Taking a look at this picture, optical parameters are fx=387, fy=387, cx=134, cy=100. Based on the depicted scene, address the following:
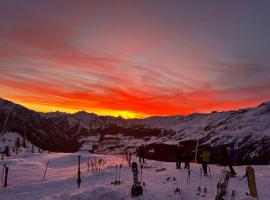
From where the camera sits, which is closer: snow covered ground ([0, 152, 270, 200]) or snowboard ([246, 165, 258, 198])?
snow covered ground ([0, 152, 270, 200])

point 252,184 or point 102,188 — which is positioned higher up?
point 252,184

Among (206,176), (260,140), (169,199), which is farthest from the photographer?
(260,140)

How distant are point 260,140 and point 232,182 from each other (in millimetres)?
177237

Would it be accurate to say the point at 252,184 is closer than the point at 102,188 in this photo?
No

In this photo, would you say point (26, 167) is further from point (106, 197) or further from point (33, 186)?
point (106, 197)

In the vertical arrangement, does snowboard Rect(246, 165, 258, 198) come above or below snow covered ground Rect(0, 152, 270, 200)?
above

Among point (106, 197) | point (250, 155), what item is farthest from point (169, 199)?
point (250, 155)

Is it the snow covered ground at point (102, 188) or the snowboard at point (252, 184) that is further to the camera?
the snowboard at point (252, 184)

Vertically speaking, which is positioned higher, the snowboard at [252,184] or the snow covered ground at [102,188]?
A: the snowboard at [252,184]

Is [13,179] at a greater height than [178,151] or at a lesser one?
lesser

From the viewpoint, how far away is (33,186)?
30.1 metres

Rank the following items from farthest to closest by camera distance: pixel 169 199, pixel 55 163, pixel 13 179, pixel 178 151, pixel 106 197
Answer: pixel 55 163 < pixel 178 151 < pixel 13 179 < pixel 169 199 < pixel 106 197

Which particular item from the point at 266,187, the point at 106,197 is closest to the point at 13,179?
the point at 106,197

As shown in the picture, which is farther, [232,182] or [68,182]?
[68,182]
